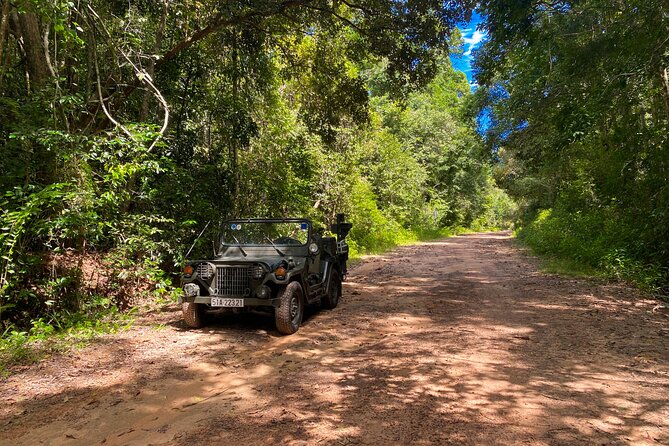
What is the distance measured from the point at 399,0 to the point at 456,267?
7.48 m

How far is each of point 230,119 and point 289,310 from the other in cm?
637

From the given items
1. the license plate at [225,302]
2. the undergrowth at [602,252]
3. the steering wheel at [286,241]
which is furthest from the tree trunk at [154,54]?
the undergrowth at [602,252]

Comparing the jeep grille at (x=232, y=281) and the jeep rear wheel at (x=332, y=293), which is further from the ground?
the jeep grille at (x=232, y=281)

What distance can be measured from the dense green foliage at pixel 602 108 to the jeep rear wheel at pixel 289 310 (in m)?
5.91

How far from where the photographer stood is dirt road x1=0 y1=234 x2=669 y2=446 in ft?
10.3

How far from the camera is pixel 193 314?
5980 mm

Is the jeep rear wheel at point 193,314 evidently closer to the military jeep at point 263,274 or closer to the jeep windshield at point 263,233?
the military jeep at point 263,274

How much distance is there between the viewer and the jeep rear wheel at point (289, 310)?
562 centimetres

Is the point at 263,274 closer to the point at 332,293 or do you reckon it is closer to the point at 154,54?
the point at 332,293

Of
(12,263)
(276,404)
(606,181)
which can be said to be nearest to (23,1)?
(12,263)

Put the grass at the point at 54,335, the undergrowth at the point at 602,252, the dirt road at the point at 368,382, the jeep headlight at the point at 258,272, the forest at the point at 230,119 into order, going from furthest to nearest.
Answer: the undergrowth at the point at 602,252
the forest at the point at 230,119
the jeep headlight at the point at 258,272
the grass at the point at 54,335
the dirt road at the point at 368,382

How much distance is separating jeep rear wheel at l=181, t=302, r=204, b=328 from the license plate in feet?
1.19

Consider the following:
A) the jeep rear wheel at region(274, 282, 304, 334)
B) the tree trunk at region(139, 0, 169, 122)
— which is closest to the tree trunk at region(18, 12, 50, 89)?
the tree trunk at region(139, 0, 169, 122)

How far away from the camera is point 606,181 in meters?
11.5
